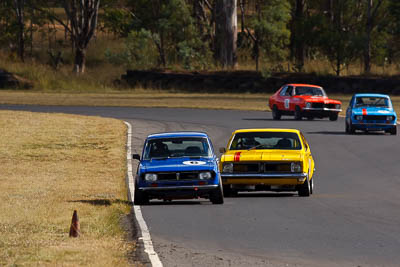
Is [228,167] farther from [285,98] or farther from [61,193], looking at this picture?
[285,98]

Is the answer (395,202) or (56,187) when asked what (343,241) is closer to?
(395,202)

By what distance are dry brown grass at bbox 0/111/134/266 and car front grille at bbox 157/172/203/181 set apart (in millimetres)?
820

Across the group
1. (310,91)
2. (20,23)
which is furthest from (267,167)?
(20,23)

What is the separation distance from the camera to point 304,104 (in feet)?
135

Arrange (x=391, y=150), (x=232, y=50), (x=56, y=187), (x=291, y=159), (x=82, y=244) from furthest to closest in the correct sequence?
(x=232, y=50), (x=391, y=150), (x=56, y=187), (x=291, y=159), (x=82, y=244)

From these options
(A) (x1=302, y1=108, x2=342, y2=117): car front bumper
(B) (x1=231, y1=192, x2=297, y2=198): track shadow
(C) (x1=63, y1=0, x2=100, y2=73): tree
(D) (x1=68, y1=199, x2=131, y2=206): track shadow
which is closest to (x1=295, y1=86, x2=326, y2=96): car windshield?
(A) (x1=302, y1=108, x2=342, y2=117): car front bumper

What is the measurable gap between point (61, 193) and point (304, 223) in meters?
5.94

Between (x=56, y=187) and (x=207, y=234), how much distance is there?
730cm

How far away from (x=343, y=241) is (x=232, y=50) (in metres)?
57.6

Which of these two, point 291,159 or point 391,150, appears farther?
point 391,150

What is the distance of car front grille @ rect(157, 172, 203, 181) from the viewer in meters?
16.9

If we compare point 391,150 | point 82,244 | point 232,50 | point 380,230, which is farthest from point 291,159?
point 232,50

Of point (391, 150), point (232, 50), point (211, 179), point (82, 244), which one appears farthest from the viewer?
point (232, 50)

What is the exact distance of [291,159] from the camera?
59.8 feet
